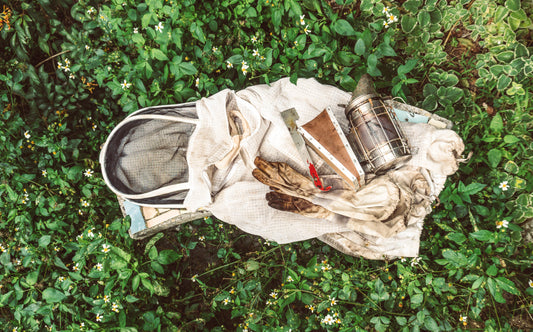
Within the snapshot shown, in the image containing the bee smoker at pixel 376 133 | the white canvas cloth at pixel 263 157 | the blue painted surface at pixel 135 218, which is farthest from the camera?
the blue painted surface at pixel 135 218

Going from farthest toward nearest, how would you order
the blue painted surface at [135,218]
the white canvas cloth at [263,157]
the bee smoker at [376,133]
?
the blue painted surface at [135,218]
the white canvas cloth at [263,157]
the bee smoker at [376,133]

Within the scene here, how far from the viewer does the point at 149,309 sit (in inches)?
95.9

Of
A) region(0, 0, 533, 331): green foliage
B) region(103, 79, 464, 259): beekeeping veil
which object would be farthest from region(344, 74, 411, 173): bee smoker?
region(0, 0, 533, 331): green foliage

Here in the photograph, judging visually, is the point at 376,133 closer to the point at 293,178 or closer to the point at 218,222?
the point at 293,178

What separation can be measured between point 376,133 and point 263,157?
790 mm

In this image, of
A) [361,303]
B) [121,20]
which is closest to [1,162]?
[121,20]

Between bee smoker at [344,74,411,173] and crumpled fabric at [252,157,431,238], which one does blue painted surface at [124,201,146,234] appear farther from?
bee smoker at [344,74,411,173]

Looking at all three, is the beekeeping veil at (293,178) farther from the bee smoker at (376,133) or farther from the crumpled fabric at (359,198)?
the bee smoker at (376,133)

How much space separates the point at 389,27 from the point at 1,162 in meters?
3.28

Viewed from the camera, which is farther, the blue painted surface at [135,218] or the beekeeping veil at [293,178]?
the blue painted surface at [135,218]

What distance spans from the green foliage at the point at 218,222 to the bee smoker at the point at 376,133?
17.4 inches

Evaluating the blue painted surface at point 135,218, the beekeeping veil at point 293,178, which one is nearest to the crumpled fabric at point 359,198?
the beekeeping veil at point 293,178

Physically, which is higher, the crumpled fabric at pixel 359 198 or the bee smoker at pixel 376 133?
the bee smoker at pixel 376 133

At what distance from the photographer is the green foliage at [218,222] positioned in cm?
215
